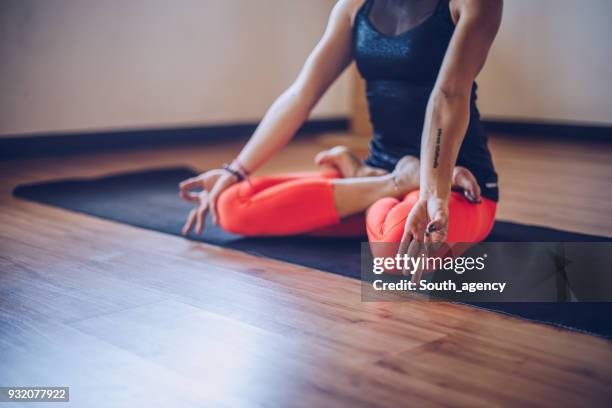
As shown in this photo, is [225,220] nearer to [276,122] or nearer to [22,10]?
[276,122]

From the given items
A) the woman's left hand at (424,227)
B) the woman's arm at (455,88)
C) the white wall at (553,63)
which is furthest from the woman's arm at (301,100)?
the white wall at (553,63)

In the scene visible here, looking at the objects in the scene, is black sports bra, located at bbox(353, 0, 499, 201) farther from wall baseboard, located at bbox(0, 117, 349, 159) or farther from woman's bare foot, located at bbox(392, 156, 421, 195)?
wall baseboard, located at bbox(0, 117, 349, 159)

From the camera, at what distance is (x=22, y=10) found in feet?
10.5

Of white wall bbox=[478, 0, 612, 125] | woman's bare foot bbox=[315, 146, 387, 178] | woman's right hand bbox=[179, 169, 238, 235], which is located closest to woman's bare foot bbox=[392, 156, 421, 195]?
woman's bare foot bbox=[315, 146, 387, 178]

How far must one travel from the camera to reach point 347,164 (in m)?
1.82

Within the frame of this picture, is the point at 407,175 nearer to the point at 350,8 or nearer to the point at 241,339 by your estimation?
the point at 350,8

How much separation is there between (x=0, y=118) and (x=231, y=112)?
56.2 inches

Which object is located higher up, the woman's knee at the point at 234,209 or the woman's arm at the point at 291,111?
the woman's arm at the point at 291,111

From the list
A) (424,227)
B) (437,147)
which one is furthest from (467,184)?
(424,227)

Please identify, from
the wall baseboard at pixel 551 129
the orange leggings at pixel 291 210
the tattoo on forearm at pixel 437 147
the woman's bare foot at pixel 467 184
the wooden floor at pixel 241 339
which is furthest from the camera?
the wall baseboard at pixel 551 129

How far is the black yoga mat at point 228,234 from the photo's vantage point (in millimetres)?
1256

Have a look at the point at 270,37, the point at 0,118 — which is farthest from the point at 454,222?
the point at 270,37

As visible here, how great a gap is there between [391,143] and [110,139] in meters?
2.32

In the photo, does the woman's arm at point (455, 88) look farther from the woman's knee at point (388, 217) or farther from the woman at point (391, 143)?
the woman's knee at point (388, 217)
